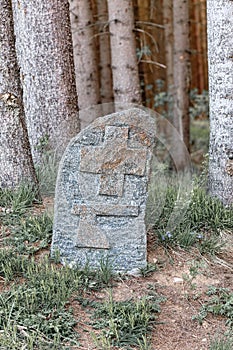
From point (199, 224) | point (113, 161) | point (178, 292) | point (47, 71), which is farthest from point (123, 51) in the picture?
point (178, 292)

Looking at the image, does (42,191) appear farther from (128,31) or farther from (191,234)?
(128,31)

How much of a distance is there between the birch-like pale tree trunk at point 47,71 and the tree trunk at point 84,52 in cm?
230

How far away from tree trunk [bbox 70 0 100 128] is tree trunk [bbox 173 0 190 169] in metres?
1.95

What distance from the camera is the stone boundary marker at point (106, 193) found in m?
4.40

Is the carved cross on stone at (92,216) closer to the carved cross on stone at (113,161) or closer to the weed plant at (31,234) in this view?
the carved cross on stone at (113,161)

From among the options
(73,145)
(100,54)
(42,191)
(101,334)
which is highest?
(100,54)

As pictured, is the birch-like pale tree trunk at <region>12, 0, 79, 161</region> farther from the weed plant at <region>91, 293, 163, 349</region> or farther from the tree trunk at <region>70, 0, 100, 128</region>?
the tree trunk at <region>70, 0, 100, 128</region>

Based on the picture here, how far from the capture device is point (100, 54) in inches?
400

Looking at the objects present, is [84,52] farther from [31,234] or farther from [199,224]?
[31,234]

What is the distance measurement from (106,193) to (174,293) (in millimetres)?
939

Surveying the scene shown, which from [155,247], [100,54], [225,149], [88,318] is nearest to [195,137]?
[100,54]

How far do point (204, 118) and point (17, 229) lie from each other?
37.8 feet

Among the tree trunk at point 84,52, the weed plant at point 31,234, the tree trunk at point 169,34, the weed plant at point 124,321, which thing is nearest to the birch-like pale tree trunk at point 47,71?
the weed plant at point 31,234

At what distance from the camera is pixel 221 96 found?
17.8ft
